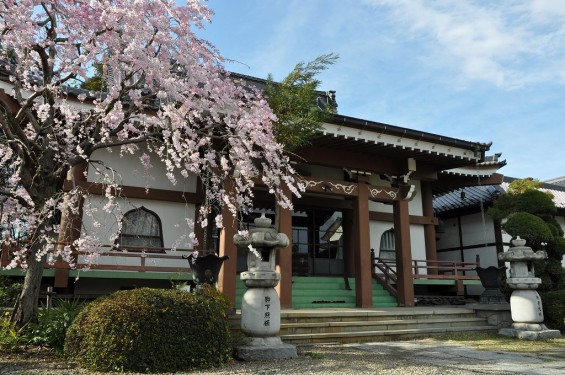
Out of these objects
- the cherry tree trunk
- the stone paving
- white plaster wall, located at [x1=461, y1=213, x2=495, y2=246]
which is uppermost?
white plaster wall, located at [x1=461, y1=213, x2=495, y2=246]

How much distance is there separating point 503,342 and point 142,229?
9.12m

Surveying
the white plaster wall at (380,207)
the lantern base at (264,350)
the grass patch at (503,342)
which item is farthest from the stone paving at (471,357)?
the white plaster wall at (380,207)

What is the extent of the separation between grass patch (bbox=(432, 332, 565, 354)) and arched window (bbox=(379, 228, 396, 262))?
5.41 meters

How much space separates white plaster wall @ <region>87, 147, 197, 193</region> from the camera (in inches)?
462

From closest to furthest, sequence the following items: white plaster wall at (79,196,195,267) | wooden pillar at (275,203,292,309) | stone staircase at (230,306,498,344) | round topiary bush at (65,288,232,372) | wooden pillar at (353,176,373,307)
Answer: round topiary bush at (65,288,232,372) < stone staircase at (230,306,498,344) < wooden pillar at (275,203,292,309) < white plaster wall at (79,196,195,267) < wooden pillar at (353,176,373,307)

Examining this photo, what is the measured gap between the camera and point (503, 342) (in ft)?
30.1

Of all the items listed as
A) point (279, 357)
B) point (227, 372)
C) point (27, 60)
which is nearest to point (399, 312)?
point (279, 357)

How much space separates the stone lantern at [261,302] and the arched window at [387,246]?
863 cm

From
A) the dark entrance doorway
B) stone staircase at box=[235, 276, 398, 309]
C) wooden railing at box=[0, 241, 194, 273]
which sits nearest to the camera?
wooden railing at box=[0, 241, 194, 273]

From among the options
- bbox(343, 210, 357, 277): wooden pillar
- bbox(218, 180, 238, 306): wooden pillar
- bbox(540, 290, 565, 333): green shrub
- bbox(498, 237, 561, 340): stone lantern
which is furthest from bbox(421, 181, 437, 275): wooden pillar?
bbox(218, 180, 238, 306): wooden pillar

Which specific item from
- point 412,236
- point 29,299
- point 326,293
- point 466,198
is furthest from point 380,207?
point 29,299

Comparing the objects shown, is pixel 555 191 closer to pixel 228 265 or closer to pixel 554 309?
pixel 554 309

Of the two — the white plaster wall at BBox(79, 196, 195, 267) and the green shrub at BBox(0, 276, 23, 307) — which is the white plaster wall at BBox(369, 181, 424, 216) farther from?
the green shrub at BBox(0, 276, 23, 307)

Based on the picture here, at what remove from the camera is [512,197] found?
12.3 meters
